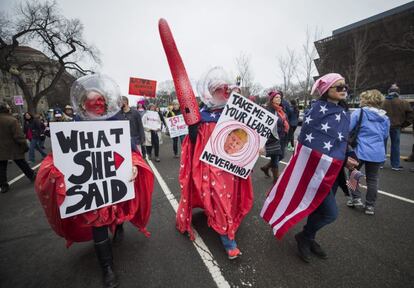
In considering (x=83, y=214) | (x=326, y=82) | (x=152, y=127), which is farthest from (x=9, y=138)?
(x=326, y=82)

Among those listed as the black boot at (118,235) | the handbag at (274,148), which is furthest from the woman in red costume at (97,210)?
the handbag at (274,148)

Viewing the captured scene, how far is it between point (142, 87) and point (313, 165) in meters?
9.43

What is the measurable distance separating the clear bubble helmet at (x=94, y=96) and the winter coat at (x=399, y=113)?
6524 mm

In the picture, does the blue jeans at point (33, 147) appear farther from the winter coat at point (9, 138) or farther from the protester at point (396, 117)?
the protester at point (396, 117)

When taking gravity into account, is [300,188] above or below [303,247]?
above

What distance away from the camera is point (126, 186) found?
1.97 meters

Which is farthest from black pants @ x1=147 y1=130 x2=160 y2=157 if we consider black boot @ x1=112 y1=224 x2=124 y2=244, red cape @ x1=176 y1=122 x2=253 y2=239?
red cape @ x1=176 y1=122 x2=253 y2=239

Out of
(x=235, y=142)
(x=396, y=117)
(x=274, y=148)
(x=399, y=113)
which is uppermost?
(x=399, y=113)

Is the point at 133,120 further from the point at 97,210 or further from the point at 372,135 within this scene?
the point at 372,135

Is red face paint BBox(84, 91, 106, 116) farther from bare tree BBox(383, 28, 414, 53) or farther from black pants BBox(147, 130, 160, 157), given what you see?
bare tree BBox(383, 28, 414, 53)

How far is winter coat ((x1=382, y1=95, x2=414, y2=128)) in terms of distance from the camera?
205 inches

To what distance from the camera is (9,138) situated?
15.0 feet

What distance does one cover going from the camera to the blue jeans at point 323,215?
2.02 meters

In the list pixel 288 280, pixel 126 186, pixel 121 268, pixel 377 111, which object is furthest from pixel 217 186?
pixel 377 111
